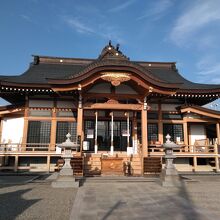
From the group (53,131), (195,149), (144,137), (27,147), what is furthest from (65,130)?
(195,149)

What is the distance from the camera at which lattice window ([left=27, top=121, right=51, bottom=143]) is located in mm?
15648

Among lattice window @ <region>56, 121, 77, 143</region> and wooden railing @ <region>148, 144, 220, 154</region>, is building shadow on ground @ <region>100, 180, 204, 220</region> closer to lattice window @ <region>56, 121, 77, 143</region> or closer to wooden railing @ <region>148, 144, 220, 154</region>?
wooden railing @ <region>148, 144, 220, 154</region>

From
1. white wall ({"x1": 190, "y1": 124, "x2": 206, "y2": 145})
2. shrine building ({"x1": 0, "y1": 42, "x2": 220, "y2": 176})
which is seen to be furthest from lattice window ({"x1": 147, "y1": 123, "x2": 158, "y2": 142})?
white wall ({"x1": 190, "y1": 124, "x2": 206, "y2": 145})

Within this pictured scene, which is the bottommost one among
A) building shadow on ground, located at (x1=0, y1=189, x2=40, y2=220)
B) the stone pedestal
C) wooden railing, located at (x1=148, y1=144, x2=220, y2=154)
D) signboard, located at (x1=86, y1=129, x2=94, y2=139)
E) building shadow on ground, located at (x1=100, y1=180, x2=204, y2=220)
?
building shadow on ground, located at (x1=0, y1=189, x2=40, y2=220)

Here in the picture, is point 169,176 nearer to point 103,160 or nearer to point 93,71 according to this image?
point 103,160

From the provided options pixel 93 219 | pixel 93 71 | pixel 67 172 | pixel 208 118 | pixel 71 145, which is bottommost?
pixel 93 219

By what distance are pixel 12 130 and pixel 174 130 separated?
11.7 m

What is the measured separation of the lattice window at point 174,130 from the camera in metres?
16.9

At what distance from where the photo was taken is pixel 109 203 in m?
Result: 6.72

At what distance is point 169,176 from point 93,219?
5.64m

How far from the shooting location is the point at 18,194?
7949 millimetres

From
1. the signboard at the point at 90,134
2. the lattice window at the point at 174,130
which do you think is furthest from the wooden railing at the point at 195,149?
the signboard at the point at 90,134

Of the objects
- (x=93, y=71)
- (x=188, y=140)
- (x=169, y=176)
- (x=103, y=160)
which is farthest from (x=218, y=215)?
(x=188, y=140)

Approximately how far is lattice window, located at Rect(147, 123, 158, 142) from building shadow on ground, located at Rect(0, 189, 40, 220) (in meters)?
10.3
